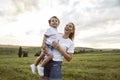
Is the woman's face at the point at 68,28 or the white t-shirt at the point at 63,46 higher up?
the woman's face at the point at 68,28

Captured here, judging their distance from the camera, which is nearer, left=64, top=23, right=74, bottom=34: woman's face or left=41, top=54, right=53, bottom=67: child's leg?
left=41, top=54, right=53, bottom=67: child's leg

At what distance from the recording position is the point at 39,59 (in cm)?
797

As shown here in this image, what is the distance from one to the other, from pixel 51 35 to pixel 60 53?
20.9 inches

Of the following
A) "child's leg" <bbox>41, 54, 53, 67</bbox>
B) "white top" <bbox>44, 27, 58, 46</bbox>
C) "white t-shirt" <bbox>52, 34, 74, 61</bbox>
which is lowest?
"child's leg" <bbox>41, 54, 53, 67</bbox>

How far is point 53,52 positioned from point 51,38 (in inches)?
13.8

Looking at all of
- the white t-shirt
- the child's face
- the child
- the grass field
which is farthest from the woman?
the grass field

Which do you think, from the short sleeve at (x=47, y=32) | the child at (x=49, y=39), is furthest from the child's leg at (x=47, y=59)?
the short sleeve at (x=47, y=32)

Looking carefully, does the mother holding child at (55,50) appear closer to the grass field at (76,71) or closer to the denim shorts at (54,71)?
the denim shorts at (54,71)

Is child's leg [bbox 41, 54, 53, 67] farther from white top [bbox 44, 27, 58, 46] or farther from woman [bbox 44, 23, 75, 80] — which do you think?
white top [bbox 44, 27, 58, 46]

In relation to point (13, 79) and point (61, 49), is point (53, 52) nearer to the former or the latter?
point (61, 49)

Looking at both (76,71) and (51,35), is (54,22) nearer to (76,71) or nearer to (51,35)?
(51,35)

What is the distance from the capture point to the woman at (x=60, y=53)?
7266 millimetres

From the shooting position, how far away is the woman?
7266mm

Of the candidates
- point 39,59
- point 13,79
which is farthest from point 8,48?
point 39,59
